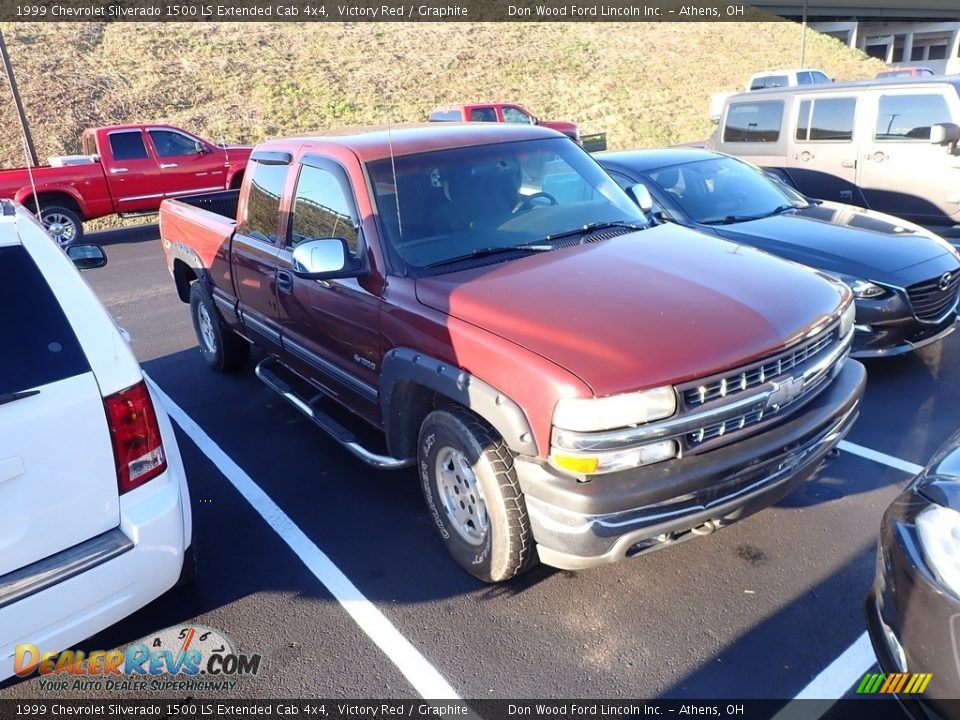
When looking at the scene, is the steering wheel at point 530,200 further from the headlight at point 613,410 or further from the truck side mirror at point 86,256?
the truck side mirror at point 86,256

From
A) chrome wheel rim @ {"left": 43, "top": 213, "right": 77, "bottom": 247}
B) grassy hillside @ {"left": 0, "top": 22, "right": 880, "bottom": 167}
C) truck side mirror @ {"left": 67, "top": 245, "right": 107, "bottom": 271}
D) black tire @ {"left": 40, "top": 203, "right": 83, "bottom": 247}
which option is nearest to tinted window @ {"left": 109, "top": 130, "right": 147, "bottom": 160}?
black tire @ {"left": 40, "top": 203, "right": 83, "bottom": 247}

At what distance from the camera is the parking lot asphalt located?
111 inches

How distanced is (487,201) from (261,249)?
1687 mm

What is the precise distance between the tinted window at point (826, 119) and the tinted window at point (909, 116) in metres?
0.32

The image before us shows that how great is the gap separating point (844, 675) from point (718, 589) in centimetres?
61

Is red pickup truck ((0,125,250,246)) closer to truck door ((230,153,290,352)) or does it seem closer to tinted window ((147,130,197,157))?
tinted window ((147,130,197,157))

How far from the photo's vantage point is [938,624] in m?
2.02

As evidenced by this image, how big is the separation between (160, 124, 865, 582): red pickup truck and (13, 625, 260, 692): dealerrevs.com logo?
3.57 ft

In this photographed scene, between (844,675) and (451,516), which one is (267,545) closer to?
(451,516)

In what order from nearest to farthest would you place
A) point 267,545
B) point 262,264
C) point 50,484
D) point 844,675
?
point 50,484 → point 844,675 → point 267,545 → point 262,264

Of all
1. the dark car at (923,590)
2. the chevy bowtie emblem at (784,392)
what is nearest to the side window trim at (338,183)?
the chevy bowtie emblem at (784,392)

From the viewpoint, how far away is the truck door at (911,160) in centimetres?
757

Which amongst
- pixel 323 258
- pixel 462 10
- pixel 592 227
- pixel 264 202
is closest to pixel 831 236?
pixel 592 227

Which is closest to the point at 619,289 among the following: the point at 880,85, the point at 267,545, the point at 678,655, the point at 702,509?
the point at 702,509
